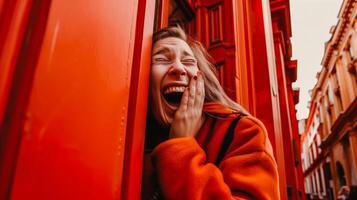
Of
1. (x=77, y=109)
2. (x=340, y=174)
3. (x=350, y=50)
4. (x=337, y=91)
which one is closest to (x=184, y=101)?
(x=77, y=109)

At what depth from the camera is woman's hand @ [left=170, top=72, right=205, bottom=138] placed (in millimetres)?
821

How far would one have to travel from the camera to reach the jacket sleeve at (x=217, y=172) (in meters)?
0.69

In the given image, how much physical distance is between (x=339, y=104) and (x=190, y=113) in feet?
60.7

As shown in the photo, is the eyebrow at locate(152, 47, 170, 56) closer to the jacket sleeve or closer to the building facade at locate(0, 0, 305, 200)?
the building facade at locate(0, 0, 305, 200)

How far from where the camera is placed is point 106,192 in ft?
1.63

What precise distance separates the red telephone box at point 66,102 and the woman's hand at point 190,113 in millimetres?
214

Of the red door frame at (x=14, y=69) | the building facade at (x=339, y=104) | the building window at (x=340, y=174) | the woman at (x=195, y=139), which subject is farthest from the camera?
the building window at (x=340, y=174)

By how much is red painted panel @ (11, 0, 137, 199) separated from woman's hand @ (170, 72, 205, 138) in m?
0.25

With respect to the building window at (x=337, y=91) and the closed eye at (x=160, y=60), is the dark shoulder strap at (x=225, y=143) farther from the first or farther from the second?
the building window at (x=337, y=91)

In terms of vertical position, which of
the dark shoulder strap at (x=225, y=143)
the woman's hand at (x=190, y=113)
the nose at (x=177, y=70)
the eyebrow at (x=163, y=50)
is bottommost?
the dark shoulder strap at (x=225, y=143)

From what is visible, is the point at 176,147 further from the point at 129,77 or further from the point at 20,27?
the point at 20,27

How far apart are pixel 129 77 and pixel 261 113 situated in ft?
4.60

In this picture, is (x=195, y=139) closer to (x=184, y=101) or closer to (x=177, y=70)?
(x=184, y=101)

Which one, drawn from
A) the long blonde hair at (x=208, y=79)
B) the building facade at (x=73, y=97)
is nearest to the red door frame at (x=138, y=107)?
the building facade at (x=73, y=97)
